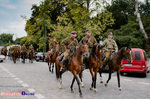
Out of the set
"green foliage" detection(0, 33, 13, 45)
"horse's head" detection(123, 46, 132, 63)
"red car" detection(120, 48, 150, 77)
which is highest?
"green foliage" detection(0, 33, 13, 45)

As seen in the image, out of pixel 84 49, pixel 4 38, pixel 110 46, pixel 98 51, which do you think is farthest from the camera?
pixel 4 38

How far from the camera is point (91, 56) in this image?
8125 millimetres

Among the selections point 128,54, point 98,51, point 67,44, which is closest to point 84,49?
point 98,51

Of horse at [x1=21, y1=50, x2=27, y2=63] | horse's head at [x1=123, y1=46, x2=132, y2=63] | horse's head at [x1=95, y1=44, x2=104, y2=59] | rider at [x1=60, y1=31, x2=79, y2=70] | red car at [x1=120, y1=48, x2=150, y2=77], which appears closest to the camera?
horse's head at [x1=95, y1=44, x2=104, y2=59]

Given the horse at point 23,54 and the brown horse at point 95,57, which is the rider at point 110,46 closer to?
the brown horse at point 95,57

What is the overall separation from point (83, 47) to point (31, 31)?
36659mm

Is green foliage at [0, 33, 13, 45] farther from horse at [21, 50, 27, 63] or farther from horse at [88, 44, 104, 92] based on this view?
horse at [88, 44, 104, 92]

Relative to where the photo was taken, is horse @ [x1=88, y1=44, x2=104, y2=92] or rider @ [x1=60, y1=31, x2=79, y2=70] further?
rider @ [x1=60, y1=31, x2=79, y2=70]

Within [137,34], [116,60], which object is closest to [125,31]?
[137,34]

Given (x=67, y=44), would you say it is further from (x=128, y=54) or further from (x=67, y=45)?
(x=128, y=54)

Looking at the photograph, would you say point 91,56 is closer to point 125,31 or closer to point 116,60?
point 116,60

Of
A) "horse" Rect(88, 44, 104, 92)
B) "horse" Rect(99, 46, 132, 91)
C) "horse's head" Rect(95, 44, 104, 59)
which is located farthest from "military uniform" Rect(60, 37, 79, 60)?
"horse" Rect(99, 46, 132, 91)

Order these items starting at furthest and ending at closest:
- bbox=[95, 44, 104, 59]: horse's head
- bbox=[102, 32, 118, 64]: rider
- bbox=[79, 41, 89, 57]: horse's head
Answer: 1. bbox=[102, 32, 118, 64]: rider
2. bbox=[95, 44, 104, 59]: horse's head
3. bbox=[79, 41, 89, 57]: horse's head

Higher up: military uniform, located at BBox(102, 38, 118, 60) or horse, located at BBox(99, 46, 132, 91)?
military uniform, located at BBox(102, 38, 118, 60)
